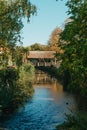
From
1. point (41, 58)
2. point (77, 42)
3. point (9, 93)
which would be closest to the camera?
point (77, 42)

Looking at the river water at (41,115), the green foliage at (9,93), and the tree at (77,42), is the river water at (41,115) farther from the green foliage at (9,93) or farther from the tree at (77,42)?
the tree at (77,42)

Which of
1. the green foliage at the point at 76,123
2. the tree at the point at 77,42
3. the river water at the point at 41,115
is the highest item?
the tree at the point at 77,42

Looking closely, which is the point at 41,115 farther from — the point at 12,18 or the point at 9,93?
the point at 12,18

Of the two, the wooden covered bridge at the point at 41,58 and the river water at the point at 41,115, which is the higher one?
the wooden covered bridge at the point at 41,58

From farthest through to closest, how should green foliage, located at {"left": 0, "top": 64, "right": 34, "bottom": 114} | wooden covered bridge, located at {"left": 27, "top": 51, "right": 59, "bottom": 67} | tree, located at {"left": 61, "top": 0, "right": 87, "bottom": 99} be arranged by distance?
1. wooden covered bridge, located at {"left": 27, "top": 51, "right": 59, "bottom": 67}
2. green foliage, located at {"left": 0, "top": 64, "right": 34, "bottom": 114}
3. tree, located at {"left": 61, "top": 0, "right": 87, "bottom": 99}

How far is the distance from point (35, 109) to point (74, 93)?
12731mm

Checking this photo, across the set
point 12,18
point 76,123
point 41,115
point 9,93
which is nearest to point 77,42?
point 76,123

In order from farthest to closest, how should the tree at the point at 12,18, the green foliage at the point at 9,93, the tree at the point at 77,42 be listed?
the green foliage at the point at 9,93 → the tree at the point at 12,18 → the tree at the point at 77,42

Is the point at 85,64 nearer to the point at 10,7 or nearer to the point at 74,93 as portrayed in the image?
the point at 10,7

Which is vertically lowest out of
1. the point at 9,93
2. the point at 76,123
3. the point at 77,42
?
the point at 76,123

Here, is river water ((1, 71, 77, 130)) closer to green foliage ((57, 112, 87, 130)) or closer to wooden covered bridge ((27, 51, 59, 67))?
green foliage ((57, 112, 87, 130))

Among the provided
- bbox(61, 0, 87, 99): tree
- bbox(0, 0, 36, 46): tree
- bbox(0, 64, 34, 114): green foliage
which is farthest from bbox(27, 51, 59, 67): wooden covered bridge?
bbox(61, 0, 87, 99): tree

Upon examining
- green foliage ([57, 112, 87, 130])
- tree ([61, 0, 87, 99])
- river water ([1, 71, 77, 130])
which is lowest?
river water ([1, 71, 77, 130])

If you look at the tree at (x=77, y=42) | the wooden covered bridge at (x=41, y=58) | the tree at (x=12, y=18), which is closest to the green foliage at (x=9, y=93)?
the tree at (x=12, y=18)
